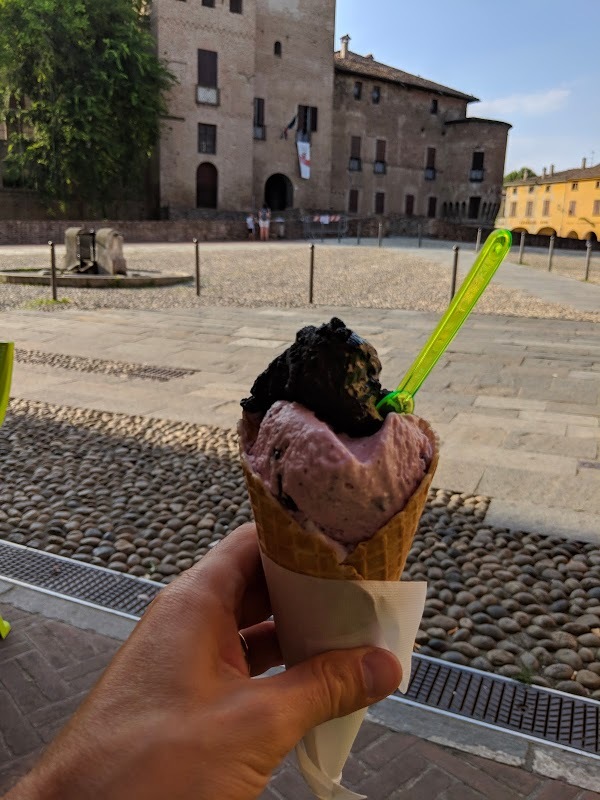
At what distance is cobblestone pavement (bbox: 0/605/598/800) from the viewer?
71.8 inches

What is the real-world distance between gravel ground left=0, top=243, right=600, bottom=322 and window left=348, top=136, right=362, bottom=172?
23.1m

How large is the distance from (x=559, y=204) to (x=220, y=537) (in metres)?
62.8

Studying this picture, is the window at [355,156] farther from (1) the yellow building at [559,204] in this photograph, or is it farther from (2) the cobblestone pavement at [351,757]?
(2) the cobblestone pavement at [351,757]

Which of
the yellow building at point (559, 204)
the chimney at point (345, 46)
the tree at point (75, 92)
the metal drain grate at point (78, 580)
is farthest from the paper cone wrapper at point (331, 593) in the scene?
the yellow building at point (559, 204)

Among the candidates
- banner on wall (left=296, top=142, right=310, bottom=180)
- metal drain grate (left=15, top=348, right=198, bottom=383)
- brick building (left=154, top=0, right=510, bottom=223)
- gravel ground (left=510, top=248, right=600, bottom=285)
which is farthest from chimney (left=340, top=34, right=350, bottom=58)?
metal drain grate (left=15, top=348, right=198, bottom=383)

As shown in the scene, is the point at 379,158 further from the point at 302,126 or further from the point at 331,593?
the point at 331,593

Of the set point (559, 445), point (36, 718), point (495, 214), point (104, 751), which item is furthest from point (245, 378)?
point (495, 214)

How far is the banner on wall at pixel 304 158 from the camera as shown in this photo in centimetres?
4034

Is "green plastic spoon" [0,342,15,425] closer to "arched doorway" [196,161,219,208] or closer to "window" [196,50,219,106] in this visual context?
"arched doorway" [196,161,219,208]

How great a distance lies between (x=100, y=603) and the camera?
2742 millimetres

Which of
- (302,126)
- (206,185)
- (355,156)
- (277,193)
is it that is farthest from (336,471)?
(355,156)

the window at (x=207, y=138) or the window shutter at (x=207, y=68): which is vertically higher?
the window shutter at (x=207, y=68)

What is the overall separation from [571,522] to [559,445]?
4.07 ft

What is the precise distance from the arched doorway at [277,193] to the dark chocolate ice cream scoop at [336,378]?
4158 cm
